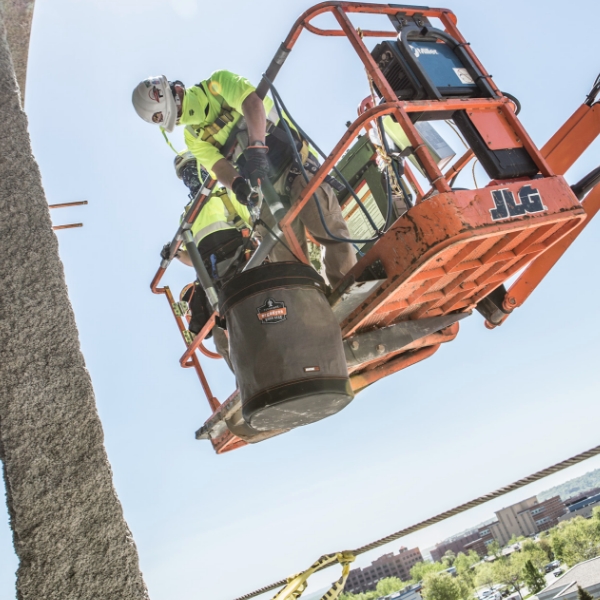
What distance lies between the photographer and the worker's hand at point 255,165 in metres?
3.76

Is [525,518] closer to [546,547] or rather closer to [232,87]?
[546,547]

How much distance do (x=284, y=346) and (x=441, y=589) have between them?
7805 centimetres

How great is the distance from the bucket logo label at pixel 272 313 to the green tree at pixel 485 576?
10401 cm

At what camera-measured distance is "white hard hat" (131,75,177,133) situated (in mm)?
4754

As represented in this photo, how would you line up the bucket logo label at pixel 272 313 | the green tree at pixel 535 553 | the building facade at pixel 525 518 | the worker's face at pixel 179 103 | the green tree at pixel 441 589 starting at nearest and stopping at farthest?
the bucket logo label at pixel 272 313 → the worker's face at pixel 179 103 → the green tree at pixel 441 589 → the green tree at pixel 535 553 → the building facade at pixel 525 518

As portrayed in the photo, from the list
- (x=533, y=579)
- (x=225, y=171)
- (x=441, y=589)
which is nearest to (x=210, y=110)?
(x=225, y=171)

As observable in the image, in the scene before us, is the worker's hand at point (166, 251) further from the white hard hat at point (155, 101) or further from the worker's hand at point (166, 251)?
the white hard hat at point (155, 101)

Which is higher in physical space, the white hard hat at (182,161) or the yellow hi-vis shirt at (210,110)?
the white hard hat at (182,161)

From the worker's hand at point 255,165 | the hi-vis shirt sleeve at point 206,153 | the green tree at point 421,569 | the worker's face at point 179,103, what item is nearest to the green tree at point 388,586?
the green tree at point 421,569

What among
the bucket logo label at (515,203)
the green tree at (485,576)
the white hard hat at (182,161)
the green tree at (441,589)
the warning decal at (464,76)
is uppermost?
the white hard hat at (182,161)

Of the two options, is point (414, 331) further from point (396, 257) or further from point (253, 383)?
point (253, 383)

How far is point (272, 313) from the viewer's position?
305cm

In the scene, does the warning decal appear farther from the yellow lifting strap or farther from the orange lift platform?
the yellow lifting strap

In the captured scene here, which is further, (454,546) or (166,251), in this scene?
(454,546)
